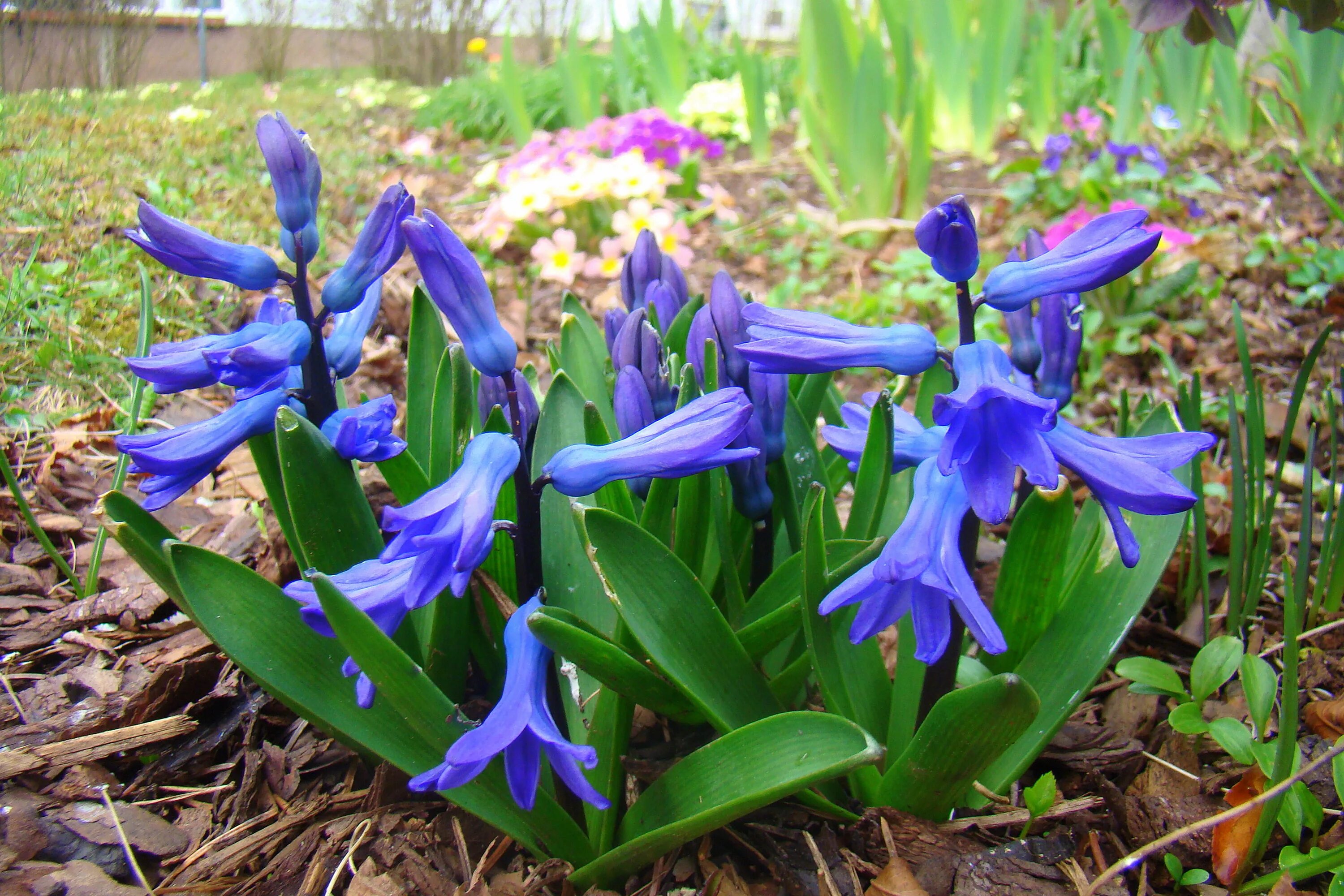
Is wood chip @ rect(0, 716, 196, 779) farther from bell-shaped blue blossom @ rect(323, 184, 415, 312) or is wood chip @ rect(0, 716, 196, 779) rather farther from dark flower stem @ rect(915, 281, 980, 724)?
dark flower stem @ rect(915, 281, 980, 724)

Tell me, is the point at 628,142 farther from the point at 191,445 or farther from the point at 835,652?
the point at 835,652

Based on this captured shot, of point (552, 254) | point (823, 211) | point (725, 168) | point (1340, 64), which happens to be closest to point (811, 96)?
point (823, 211)

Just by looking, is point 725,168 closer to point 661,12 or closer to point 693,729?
point 661,12

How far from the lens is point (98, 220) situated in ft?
7.51

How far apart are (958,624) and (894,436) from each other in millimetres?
287

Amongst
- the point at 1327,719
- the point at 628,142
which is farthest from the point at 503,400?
the point at 628,142

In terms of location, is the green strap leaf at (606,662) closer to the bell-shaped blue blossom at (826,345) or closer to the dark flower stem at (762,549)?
the dark flower stem at (762,549)

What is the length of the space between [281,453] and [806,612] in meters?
0.68

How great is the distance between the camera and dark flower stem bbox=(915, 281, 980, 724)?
1002mm

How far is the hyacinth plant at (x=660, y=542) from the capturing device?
0.93 metres

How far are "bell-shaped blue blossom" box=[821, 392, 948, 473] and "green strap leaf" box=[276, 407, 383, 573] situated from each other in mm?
655

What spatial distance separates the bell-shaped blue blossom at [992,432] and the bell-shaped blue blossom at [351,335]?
84 centimetres

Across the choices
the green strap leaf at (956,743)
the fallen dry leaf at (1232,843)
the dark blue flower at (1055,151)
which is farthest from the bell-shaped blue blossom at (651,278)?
the dark blue flower at (1055,151)

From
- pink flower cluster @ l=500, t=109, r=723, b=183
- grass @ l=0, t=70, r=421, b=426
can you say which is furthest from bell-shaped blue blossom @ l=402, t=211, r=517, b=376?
pink flower cluster @ l=500, t=109, r=723, b=183
